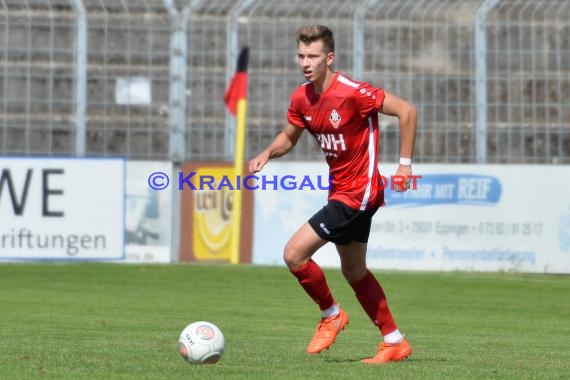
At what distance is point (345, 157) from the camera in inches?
364

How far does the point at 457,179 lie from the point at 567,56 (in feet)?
8.27

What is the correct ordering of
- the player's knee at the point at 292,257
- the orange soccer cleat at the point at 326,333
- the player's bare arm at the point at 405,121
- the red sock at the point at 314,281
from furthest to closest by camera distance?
the orange soccer cleat at the point at 326,333 < the red sock at the point at 314,281 < the player's knee at the point at 292,257 < the player's bare arm at the point at 405,121

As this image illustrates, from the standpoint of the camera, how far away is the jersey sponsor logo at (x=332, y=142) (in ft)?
30.1

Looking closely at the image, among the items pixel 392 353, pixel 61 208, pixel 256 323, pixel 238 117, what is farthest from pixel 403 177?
pixel 61 208

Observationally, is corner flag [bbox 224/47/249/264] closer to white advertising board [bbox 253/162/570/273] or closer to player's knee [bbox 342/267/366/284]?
white advertising board [bbox 253/162/570/273]

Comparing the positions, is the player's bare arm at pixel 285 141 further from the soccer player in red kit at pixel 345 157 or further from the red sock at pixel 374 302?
the red sock at pixel 374 302

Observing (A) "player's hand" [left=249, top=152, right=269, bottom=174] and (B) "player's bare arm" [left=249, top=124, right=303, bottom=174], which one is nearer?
(A) "player's hand" [left=249, top=152, right=269, bottom=174]

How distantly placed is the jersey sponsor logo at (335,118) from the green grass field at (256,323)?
1542mm

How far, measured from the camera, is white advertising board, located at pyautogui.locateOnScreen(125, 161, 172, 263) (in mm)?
21453

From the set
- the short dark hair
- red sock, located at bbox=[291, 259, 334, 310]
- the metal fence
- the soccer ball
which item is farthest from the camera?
the metal fence
